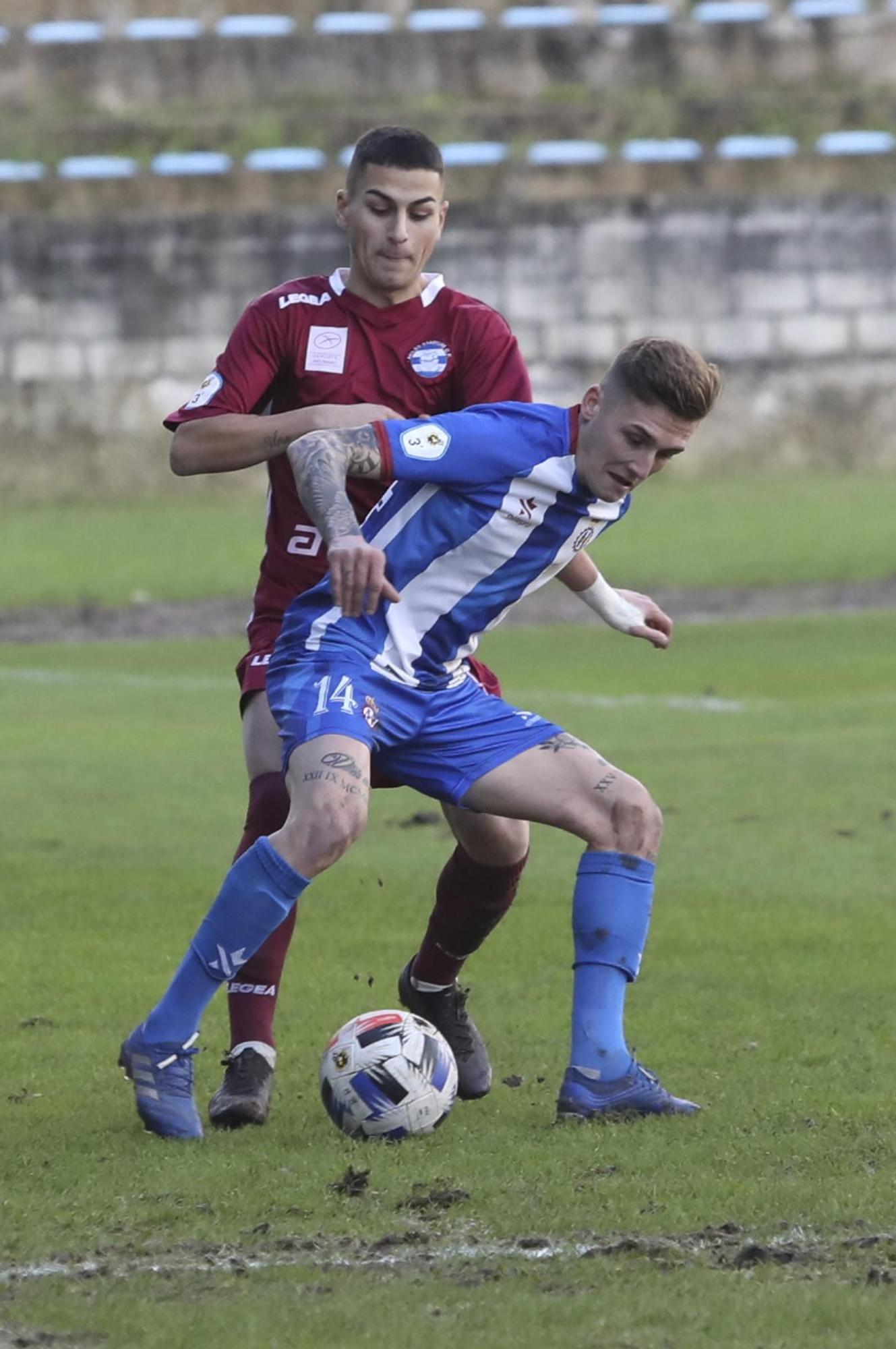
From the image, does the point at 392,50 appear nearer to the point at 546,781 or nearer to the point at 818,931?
the point at 818,931

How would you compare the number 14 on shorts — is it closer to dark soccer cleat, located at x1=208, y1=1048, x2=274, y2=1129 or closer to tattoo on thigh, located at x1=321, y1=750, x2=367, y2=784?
tattoo on thigh, located at x1=321, y1=750, x2=367, y2=784

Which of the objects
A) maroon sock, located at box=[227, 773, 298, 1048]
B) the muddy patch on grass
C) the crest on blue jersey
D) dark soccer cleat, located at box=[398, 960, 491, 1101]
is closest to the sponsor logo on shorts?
the crest on blue jersey

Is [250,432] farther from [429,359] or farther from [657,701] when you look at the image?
[657,701]

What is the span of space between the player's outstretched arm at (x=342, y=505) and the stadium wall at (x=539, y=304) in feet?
52.0

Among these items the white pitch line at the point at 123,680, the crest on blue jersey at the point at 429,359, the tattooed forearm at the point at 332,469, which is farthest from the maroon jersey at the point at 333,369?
the white pitch line at the point at 123,680

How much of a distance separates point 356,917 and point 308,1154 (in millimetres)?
2565

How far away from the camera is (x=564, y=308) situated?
69.8 ft

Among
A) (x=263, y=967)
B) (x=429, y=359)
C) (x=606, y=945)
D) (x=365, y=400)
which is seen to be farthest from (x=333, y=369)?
(x=606, y=945)

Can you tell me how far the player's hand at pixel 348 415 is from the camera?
16.3ft

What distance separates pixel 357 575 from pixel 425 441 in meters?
0.44

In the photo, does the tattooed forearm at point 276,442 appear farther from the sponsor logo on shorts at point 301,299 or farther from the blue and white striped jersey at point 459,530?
the sponsor logo on shorts at point 301,299

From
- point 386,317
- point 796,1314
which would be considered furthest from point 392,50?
point 796,1314

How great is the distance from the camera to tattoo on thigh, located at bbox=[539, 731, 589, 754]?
4.88 m

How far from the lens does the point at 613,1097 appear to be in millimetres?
4641
